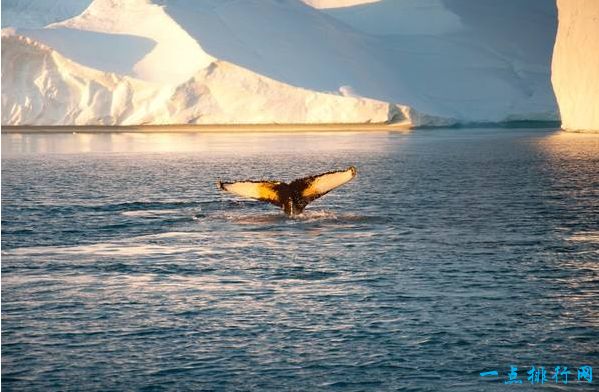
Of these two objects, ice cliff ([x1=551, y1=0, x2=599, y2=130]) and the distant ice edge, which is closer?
ice cliff ([x1=551, y1=0, x2=599, y2=130])

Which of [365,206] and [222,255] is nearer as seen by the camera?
[222,255]

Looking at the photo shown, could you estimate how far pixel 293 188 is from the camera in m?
27.3

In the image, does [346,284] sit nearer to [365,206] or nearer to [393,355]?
[393,355]

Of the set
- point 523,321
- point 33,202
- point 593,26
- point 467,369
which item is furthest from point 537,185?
point 593,26

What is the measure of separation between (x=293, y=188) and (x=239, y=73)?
70.1 m

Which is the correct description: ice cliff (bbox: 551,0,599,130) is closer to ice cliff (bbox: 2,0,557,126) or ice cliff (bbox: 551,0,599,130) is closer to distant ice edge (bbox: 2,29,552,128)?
ice cliff (bbox: 2,0,557,126)

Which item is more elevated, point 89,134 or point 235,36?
point 235,36

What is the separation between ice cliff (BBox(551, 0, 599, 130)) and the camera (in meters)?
81.8

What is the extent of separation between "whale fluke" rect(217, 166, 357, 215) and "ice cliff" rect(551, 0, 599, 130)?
5789cm

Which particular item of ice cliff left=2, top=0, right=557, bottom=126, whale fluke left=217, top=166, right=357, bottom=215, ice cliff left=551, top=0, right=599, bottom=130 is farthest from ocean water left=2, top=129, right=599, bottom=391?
ice cliff left=2, top=0, right=557, bottom=126

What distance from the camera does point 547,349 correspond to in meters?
14.7

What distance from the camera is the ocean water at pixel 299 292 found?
14.0 m

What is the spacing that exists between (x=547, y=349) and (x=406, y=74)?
9780 cm

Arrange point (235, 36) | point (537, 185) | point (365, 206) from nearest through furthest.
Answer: point (365, 206), point (537, 185), point (235, 36)
